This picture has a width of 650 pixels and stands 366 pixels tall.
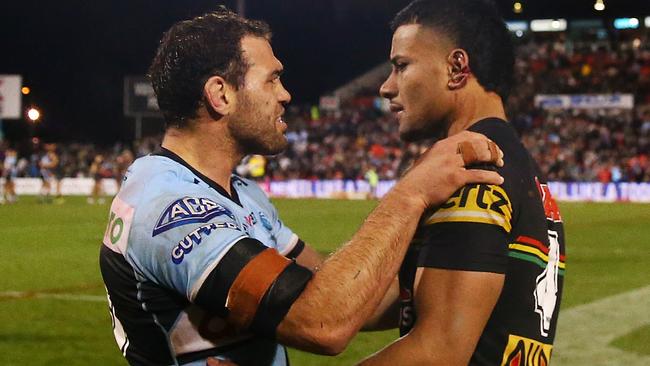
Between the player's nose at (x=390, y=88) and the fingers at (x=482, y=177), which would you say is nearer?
the fingers at (x=482, y=177)

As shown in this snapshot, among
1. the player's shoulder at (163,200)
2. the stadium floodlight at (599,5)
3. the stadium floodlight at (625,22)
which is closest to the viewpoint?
the player's shoulder at (163,200)

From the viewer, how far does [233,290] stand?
2.31 metres

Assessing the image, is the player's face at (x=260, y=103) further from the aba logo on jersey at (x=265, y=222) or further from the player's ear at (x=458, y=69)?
the player's ear at (x=458, y=69)

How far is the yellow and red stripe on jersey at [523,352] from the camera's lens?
245cm

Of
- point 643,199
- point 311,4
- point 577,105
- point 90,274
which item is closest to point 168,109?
point 90,274

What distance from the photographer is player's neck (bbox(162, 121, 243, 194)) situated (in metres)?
2.86

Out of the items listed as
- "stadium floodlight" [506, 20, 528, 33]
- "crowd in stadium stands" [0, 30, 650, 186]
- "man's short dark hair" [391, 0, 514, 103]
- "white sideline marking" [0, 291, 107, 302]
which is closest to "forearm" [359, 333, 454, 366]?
"man's short dark hair" [391, 0, 514, 103]

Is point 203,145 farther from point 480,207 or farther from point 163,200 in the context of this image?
point 480,207

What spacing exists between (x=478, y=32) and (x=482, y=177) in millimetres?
472

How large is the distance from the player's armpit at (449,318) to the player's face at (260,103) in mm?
847

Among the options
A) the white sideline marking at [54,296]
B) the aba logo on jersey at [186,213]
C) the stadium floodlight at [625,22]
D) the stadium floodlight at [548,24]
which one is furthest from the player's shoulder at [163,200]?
the stadium floodlight at [625,22]

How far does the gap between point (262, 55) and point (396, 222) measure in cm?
76

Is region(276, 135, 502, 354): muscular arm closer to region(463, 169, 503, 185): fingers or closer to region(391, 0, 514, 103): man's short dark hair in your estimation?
region(463, 169, 503, 185): fingers

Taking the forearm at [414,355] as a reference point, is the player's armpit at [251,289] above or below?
above
